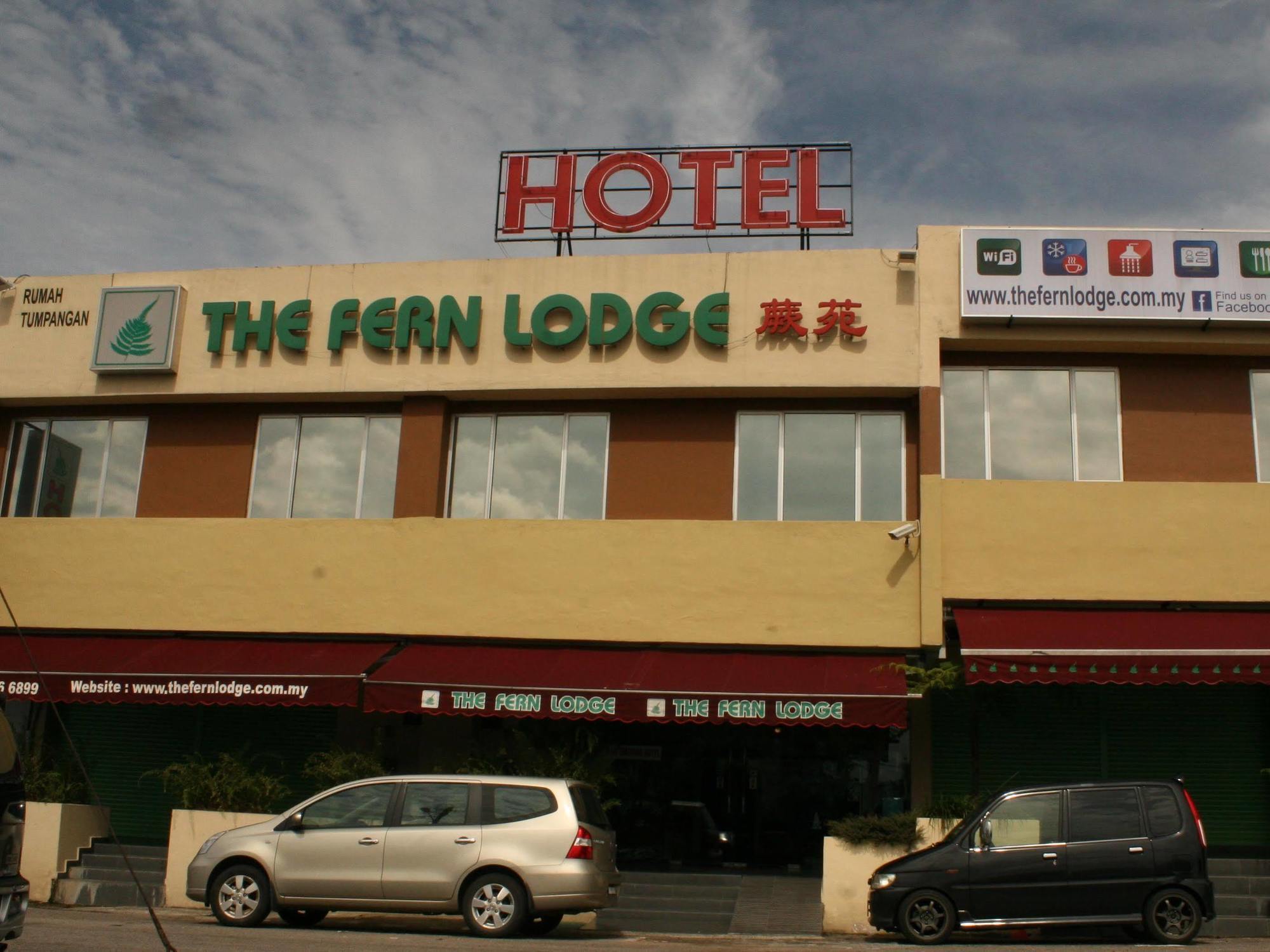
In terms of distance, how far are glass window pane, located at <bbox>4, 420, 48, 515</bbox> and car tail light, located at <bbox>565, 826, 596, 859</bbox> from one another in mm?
12125

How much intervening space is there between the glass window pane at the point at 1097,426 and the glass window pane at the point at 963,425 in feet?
4.52

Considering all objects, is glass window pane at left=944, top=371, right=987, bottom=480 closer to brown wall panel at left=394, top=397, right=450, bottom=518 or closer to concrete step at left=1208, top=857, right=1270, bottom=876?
concrete step at left=1208, top=857, right=1270, bottom=876

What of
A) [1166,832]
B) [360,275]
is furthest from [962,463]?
[360,275]

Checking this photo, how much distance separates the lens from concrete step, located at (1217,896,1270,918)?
1524cm

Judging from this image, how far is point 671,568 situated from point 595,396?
9.84 ft

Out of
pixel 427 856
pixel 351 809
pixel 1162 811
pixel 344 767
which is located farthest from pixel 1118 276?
pixel 344 767

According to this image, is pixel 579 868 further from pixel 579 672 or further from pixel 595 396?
pixel 595 396

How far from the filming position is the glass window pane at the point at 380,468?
64.3 ft

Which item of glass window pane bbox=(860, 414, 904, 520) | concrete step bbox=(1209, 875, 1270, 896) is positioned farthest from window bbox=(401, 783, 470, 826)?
concrete step bbox=(1209, 875, 1270, 896)

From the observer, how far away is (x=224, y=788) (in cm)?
1714

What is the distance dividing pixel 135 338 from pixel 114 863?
790 centimetres

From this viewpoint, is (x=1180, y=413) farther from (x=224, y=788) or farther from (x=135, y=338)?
(x=135, y=338)

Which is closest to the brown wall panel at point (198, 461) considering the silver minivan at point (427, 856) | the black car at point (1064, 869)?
the silver minivan at point (427, 856)

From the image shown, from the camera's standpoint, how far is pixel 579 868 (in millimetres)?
13469
